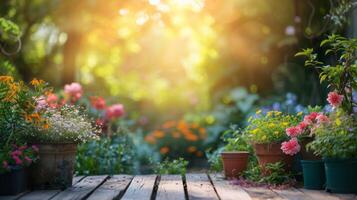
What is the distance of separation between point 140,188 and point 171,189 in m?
0.25

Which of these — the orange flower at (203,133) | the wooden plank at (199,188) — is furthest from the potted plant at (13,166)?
the orange flower at (203,133)

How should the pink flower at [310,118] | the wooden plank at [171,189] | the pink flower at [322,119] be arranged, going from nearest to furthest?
the wooden plank at [171,189] < the pink flower at [322,119] < the pink flower at [310,118]

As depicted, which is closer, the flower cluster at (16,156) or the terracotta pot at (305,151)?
the flower cluster at (16,156)

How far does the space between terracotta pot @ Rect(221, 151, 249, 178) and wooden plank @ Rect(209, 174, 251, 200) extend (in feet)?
0.40

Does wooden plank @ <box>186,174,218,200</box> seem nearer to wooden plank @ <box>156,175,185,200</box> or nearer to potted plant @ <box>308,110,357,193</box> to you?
wooden plank @ <box>156,175,185,200</box>

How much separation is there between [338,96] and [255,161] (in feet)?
4.35

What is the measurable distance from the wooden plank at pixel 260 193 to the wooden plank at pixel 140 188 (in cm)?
72

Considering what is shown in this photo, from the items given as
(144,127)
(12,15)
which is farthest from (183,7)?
(12,15)

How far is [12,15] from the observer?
369 inches

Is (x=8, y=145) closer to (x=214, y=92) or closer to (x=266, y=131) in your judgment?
(x=266, y=131)

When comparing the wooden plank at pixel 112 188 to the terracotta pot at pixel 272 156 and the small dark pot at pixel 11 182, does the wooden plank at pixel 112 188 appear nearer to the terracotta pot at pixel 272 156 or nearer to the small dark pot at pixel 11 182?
the small dark pot at pixel 11 182

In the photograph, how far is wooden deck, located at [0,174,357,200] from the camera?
135 inches

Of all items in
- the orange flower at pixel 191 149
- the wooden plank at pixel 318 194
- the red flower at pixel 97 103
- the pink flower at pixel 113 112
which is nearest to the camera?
the wooden plank at pixel 318 194

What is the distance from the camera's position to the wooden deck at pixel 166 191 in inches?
135
